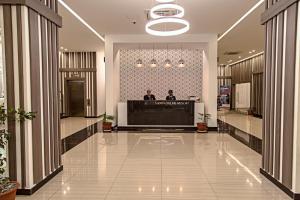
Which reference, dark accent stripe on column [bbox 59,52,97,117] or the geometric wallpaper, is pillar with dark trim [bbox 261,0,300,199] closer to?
the geometric wallpaper

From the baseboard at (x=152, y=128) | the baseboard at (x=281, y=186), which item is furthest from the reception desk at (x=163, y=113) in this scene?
the baseboard at (x=281, y=186)

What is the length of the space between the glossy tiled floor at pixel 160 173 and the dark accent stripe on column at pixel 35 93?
44cm

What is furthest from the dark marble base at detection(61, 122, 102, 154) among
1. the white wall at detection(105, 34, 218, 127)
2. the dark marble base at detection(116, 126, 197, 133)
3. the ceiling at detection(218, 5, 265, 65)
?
the ceiling at detection(218, 5, 265, 65)

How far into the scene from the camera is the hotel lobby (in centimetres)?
400

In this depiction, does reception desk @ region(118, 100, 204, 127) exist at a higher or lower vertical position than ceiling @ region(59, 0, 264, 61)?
lower

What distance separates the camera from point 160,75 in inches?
493

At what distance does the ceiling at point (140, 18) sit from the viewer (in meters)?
7.02

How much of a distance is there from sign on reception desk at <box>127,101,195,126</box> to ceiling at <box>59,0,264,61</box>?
2980mm

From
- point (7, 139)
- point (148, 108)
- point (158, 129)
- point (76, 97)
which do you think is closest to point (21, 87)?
point (7, 139)

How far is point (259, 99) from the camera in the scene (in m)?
16.6

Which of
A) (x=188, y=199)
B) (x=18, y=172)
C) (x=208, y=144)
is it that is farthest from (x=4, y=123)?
(x=208, y=144)

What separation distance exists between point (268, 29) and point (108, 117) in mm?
7158

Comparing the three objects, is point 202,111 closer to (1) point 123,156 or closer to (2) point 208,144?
(2) point 208,144

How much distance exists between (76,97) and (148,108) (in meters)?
6.69
